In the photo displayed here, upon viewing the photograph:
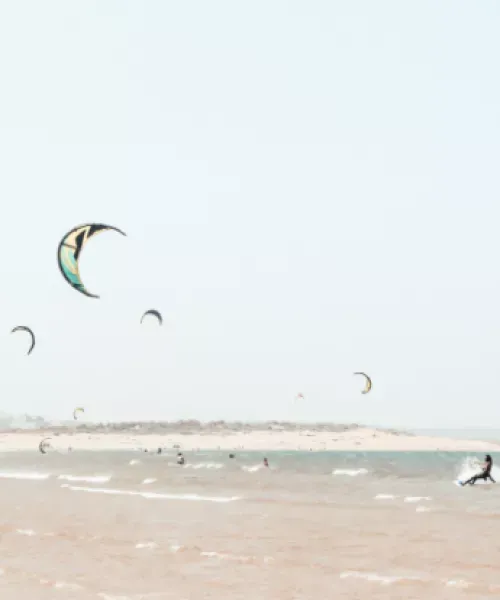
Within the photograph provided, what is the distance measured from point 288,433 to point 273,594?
150549mm

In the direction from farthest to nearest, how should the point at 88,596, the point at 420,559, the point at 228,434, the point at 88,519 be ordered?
the point at 228,434 < the point at 88,519 < the point at 420,559 < the point at 88,596

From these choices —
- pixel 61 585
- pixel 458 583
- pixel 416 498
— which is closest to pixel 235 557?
pixel 61 585

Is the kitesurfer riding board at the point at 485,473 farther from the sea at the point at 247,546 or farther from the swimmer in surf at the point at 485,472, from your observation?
the sea at the point at 247,546

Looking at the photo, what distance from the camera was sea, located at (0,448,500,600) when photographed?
35.6ft

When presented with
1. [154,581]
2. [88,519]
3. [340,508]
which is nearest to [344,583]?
[154,581]

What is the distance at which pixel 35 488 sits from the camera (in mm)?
29047

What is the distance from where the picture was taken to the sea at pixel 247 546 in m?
10.8

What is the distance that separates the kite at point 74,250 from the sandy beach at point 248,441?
96.7m

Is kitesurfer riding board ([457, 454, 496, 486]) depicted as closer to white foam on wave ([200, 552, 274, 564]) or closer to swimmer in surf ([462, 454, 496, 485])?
swimmer in surf ([462, 454, 496, 485])

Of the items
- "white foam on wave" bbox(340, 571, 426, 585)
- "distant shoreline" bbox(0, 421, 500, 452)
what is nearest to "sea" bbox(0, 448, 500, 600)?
"white foam on wave" bbox(340, 571, 426, 585)

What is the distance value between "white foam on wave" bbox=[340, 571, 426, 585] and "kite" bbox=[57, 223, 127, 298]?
28.5 feet

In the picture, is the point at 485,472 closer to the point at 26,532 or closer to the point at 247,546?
the point at 247,546

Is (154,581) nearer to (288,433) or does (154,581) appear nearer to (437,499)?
(437,499)

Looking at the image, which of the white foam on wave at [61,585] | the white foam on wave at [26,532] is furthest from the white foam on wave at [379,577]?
the white foam on wave at [26,532]
